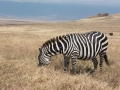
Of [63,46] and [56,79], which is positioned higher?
[63,46]

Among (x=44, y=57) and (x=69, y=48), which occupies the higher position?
(x=69, y=48)

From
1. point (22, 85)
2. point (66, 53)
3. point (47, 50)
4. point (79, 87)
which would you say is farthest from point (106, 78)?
point (22, 85)

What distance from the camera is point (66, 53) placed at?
9984mm

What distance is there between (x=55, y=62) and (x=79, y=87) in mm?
5290

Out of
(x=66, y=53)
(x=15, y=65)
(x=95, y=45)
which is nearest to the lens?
(x=15, y=65)

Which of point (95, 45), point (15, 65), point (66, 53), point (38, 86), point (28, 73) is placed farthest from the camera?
point (95, 45)

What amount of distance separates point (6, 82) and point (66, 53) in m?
4.00

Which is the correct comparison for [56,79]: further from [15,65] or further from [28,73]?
[15,65]

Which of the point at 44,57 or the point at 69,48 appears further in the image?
the point at 44,57

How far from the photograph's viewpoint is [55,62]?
454 inches

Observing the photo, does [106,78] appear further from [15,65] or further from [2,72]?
[2,72]

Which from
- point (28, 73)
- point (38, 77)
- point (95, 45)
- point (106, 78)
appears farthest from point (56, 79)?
point (95, 45)

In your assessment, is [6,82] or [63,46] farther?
[63,46]

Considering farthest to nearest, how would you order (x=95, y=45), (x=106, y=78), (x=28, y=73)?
(x=95, y=45)
(x=106, y=78)
(x=28, y=73)
